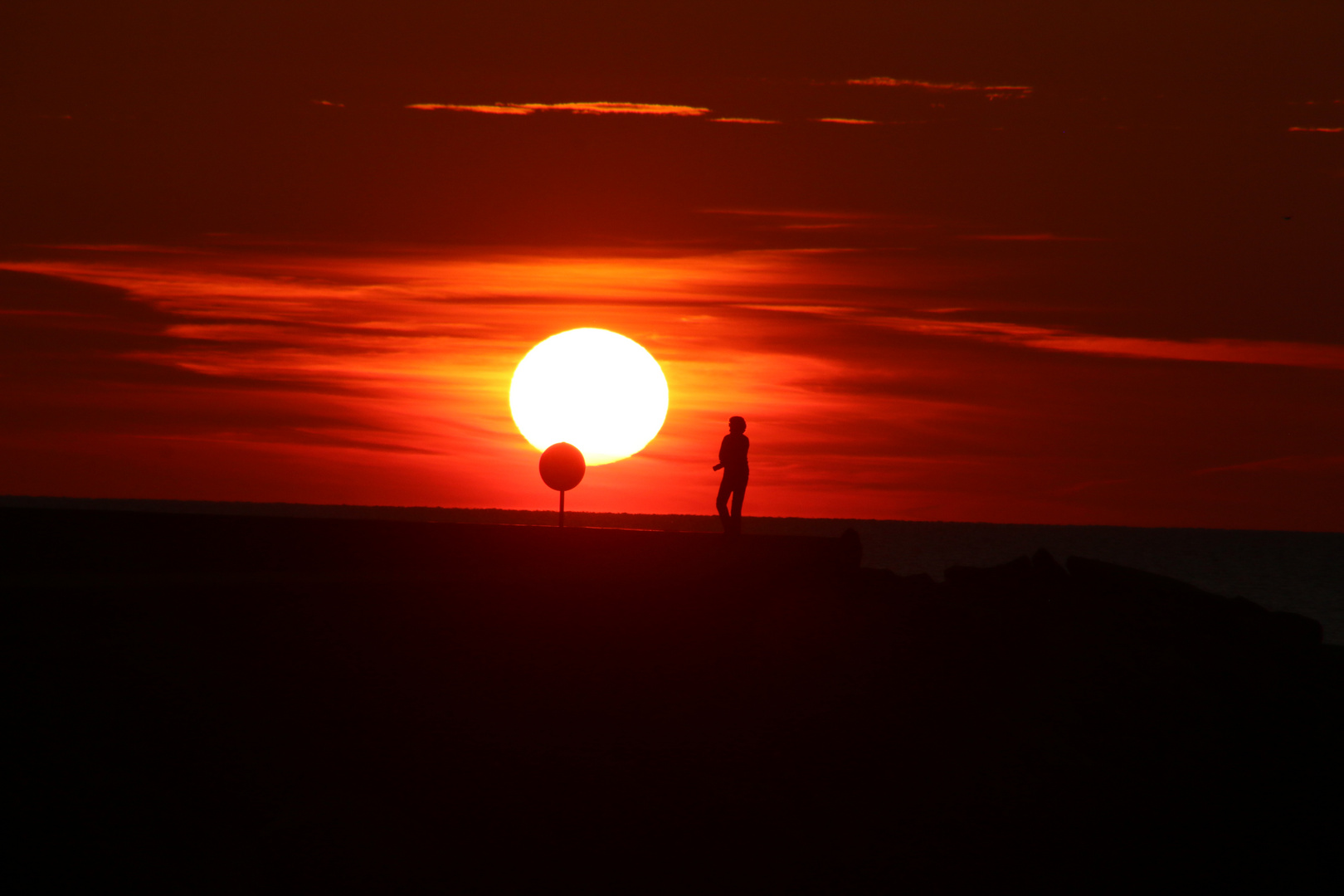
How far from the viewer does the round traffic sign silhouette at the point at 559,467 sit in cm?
2314

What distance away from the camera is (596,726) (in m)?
14.4

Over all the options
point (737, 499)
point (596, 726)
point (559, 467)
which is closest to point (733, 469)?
point (737, 499)

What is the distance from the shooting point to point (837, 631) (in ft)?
56.2

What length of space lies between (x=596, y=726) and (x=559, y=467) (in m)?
9.22

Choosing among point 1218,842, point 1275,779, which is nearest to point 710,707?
point 1218,842

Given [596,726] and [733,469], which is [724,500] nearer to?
[733,469]

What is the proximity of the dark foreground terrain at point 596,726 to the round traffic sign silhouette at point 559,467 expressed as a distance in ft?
14.0

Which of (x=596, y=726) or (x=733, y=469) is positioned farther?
(x=733, y=469)

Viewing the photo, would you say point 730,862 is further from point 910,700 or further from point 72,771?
point 72,771

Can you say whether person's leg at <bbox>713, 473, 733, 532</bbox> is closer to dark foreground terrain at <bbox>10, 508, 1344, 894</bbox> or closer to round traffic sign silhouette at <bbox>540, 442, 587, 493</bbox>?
dark foreground terrain at <bbox>10, 508, 1344, 894</bbox>

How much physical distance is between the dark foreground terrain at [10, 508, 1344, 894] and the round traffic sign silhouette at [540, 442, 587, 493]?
4275mm

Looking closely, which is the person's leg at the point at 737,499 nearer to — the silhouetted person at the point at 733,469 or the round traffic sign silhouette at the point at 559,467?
the silhouetted person at the point at 733,469

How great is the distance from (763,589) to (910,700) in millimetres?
2655

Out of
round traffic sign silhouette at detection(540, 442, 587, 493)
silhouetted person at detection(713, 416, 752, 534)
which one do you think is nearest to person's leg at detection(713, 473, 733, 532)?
silhouetted person at detection(713, 416, 752, 534)
